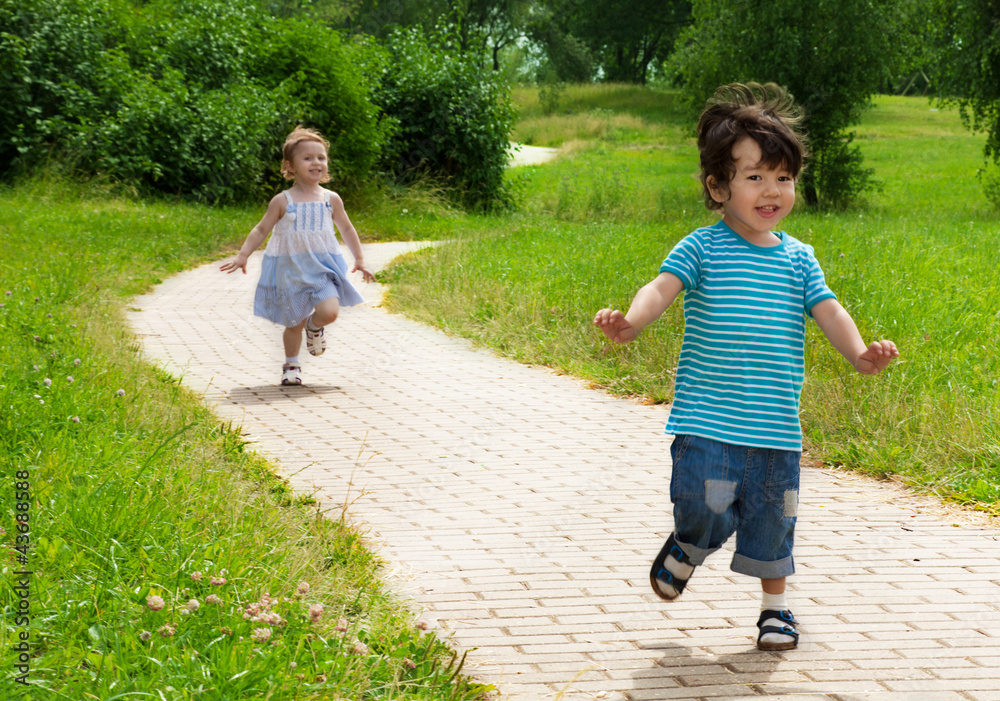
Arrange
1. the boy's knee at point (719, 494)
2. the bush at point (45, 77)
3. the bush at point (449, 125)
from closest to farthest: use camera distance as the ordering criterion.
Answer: the boy's knee at point (719, 494) < the bush at point (45, 77) < the bush at point (449, 125)

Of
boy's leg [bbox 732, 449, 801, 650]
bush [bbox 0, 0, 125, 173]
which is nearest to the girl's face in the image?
boy's leg [bbox 732, 449, 801, 650]

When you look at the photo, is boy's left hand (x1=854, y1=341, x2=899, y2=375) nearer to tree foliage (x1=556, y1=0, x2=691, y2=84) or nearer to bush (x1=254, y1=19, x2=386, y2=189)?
bush (x1=254, y1=19, x2=386, y2=189)

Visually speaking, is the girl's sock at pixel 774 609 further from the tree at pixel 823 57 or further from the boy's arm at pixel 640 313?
the tree at pixel 823 57

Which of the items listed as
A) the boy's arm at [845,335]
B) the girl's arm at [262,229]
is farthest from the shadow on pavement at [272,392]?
the boy's arm at [845,335]

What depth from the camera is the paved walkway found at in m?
3.21

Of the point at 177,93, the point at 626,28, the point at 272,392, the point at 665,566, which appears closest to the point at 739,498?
the point at 665,566

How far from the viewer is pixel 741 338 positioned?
328cm

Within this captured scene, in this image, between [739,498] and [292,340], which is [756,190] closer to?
[739,498]

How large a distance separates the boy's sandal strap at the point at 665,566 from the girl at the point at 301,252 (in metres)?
4.39

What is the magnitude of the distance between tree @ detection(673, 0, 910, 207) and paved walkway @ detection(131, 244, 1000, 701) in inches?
618

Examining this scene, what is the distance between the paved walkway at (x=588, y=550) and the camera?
3.21 m

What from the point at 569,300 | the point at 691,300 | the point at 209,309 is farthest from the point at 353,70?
the point at 691,300

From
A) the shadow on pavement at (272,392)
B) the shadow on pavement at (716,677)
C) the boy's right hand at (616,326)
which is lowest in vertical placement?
the shadow on pavement at (272,392)

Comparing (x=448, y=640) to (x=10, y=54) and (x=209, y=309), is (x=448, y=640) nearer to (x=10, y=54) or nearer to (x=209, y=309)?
(x=209, y=309)
